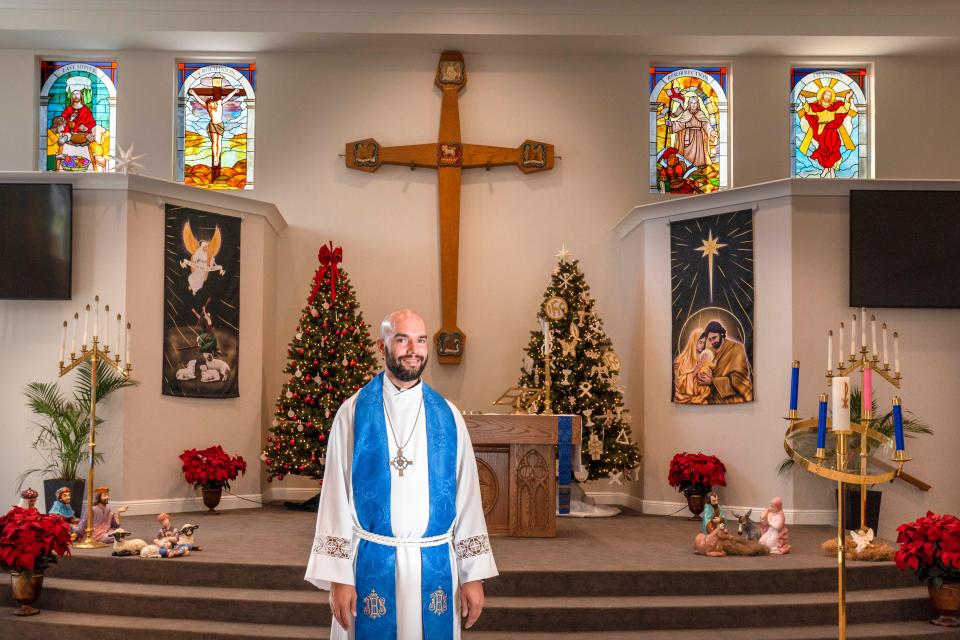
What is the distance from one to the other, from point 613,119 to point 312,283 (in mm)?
4414

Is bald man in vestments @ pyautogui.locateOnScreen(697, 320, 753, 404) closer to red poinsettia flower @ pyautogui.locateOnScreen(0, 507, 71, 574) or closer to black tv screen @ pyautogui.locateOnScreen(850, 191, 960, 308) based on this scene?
black tv screen @ pyautogui.locateOnScreen(850, 191, 960, 308)

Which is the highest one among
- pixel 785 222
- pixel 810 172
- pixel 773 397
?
pixel 810 172

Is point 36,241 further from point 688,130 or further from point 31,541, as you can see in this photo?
point 688,130

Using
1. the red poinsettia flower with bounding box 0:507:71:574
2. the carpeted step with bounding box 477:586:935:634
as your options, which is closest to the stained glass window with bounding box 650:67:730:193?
the carpeted step with bounding box 477:586:935:634

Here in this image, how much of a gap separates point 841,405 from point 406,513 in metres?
2.00

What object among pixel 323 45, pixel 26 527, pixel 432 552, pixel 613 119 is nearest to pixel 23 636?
pixel 26 527

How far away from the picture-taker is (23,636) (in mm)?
7289

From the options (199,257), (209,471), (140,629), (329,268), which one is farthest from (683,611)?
(199,257)

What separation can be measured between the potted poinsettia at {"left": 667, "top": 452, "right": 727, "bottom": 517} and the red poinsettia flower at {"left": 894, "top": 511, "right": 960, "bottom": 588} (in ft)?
11.3

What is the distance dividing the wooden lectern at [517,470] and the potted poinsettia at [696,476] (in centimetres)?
227

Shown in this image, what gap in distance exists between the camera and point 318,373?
38.5 ft

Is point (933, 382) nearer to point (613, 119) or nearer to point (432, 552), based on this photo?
point (613, 119)

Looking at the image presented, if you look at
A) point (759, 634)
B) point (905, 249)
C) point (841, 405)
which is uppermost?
point (905, 249)

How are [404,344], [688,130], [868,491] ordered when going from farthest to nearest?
[688,130], [868,491], [404,344]
